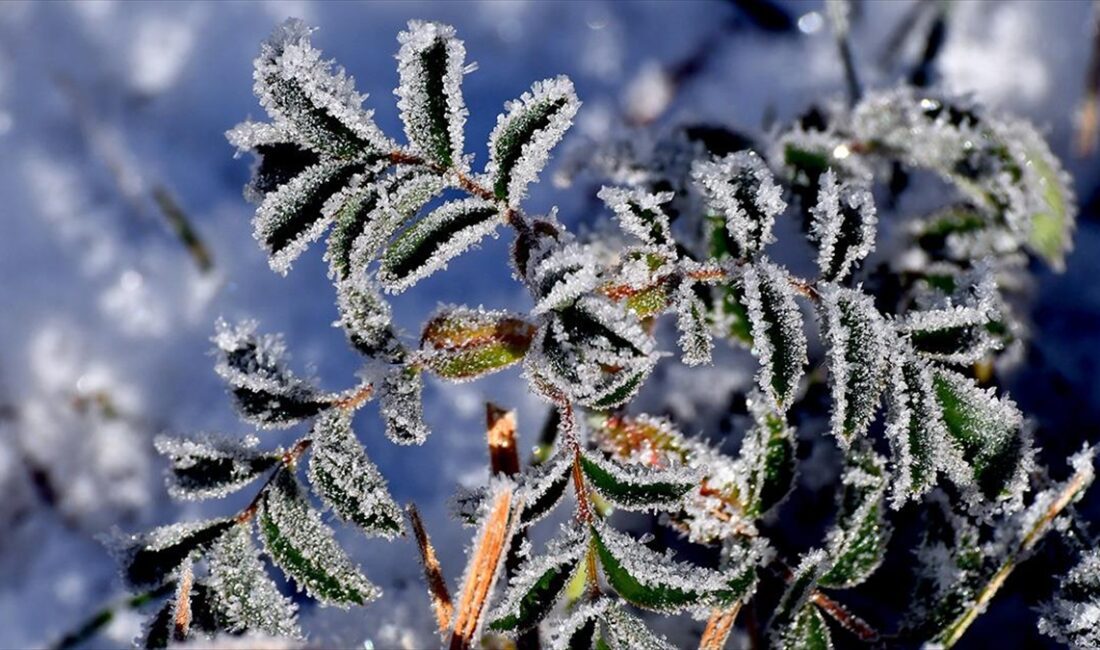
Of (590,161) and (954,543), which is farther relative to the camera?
(590,161)

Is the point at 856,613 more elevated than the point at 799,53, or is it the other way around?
the point at 799,53

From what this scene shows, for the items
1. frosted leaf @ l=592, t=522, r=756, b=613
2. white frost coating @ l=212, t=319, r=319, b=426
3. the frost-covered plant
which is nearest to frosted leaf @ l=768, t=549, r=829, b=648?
the frost-covered plant

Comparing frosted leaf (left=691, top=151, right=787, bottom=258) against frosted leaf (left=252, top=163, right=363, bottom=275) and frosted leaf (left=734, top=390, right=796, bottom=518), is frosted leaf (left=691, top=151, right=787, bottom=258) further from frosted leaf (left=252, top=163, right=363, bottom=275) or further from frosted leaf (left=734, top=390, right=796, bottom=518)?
frosted leaf (left=252, top=163, right=363, bottom=275)

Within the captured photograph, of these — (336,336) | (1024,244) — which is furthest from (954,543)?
(336,336)

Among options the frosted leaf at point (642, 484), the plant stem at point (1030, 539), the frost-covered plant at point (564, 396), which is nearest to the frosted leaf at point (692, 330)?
the frost-covered plant at point (564, 396)

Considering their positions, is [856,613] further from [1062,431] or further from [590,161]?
[590,161]

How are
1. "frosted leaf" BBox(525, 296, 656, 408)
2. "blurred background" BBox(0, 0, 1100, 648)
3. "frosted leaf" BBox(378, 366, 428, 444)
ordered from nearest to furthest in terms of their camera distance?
"frosted leaf" BBox(525, 296, 656, 408)
"frosted leaf" BBox(378, 366, 428, 444)
"blurred background" BBox(0, 0, 1100, 648)

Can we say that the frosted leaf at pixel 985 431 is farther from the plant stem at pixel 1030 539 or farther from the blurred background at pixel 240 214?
the blurred background at pixel 240 214
